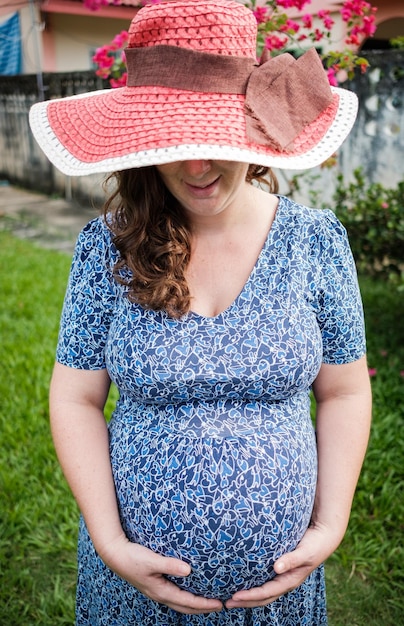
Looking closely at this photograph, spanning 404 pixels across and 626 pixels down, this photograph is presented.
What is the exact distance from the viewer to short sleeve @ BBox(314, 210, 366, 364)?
1579 mm

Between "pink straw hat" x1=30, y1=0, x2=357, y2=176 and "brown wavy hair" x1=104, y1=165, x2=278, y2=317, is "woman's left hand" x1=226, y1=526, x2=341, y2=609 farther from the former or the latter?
"pink straw hat" x1=30, y1=0, x2=357, y2=176

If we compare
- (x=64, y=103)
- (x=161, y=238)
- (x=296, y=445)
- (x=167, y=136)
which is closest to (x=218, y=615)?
(x=296, y=445)

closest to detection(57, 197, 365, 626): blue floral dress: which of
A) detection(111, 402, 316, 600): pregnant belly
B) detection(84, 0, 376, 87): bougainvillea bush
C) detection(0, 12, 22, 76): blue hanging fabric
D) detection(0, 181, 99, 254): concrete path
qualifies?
detection(111, 402, 316, 600): pregnant belly

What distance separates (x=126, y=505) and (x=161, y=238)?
2.24 feet

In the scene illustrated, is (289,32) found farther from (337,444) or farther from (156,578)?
(156,578)

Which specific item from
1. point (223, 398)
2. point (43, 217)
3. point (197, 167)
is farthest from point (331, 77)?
point (43, 217)

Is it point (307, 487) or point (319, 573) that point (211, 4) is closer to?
point (307, 487)

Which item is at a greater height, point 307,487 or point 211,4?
point 211,4

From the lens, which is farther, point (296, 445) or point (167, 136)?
point (296, 445)

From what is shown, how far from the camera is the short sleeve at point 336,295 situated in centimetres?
158

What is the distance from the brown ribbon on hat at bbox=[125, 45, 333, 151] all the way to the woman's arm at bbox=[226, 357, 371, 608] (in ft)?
2.12

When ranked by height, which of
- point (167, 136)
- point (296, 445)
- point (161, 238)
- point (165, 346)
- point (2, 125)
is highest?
point (167, 136)

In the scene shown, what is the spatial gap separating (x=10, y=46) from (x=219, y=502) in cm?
1383

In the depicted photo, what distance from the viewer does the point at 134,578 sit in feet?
4.97
